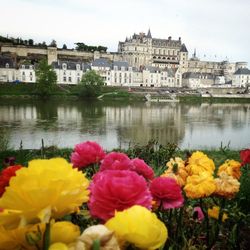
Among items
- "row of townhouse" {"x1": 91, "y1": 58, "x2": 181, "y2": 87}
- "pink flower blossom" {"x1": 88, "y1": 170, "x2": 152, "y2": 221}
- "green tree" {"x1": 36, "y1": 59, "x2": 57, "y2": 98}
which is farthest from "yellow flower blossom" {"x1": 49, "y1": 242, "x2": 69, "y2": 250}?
"row of townhouse" {"x1": 91, "y1": 58, "x2": 181, "y2": 87}

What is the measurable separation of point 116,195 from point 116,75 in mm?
88420

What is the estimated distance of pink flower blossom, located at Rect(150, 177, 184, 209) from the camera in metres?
1.70

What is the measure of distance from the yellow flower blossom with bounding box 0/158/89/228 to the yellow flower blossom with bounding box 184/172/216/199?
963 mm

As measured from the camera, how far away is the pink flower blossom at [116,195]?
1180 millimetres

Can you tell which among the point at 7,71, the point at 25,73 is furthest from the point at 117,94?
the point at 7,71

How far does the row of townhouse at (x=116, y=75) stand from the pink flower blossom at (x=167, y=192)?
3186 inches

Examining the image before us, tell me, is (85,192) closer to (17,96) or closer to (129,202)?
(129,202)

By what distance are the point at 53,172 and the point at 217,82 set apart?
110237 mm

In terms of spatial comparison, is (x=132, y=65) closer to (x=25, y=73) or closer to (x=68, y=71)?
(x=68, y=71)

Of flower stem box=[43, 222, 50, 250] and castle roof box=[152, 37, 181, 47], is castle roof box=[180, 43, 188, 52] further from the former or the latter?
flower stem box=[43, 222, 50, 250]

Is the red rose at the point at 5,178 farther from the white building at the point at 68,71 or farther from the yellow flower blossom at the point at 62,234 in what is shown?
the white building at the point at 68,71

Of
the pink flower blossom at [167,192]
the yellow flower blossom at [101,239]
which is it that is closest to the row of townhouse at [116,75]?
the pink flower blossom at [167,192]

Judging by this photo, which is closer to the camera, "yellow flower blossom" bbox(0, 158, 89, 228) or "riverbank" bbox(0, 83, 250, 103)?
"yellow flower blossom" bbox(0, 158, 89, 228)

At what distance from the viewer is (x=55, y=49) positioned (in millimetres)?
97500
